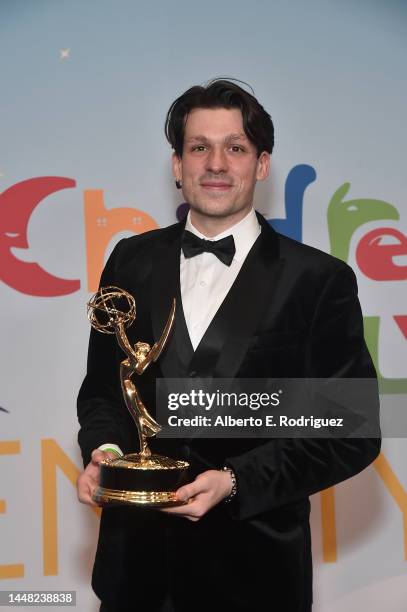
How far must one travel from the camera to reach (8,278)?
2826 mm

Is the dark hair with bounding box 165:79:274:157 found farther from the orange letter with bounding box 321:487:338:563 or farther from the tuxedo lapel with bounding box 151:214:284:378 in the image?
the orange letter with bounding box 321:487:338:563

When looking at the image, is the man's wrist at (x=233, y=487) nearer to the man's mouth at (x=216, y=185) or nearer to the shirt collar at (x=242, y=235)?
the shirt collar at (x=242, y=235)

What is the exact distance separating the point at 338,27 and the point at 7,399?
1.76 meters

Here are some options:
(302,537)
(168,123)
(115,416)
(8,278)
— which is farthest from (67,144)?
(302,537)

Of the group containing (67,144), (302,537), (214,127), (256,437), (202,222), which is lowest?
(302,537)

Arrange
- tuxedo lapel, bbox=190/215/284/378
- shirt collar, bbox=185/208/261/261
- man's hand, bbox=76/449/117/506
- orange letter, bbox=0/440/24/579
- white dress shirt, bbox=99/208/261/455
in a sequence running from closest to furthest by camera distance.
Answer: man's hand, bbox=76/449/117/506 < tuxedo lapel, bbox=190/215/284/378 < white dress shirt, bbox=99/208/261/455 < shirt collar, bbox=185/208/261/261 < orange letter, bbox=0/440/24/579

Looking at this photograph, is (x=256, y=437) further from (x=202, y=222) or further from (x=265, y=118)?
(x=265, y=118)

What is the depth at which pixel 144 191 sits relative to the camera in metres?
2.87

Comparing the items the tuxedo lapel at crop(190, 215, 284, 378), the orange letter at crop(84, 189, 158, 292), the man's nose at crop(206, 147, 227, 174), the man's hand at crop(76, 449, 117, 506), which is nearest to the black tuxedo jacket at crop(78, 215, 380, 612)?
the tuxedo lapel at crop(190, 215, 284, 378)

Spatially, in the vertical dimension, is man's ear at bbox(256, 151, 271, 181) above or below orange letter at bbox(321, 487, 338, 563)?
above

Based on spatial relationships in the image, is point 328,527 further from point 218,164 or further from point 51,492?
point 218,164

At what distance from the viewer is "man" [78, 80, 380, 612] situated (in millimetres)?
1803

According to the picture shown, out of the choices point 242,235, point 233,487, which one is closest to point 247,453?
point 233,487

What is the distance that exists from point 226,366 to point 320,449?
0.28 metres
